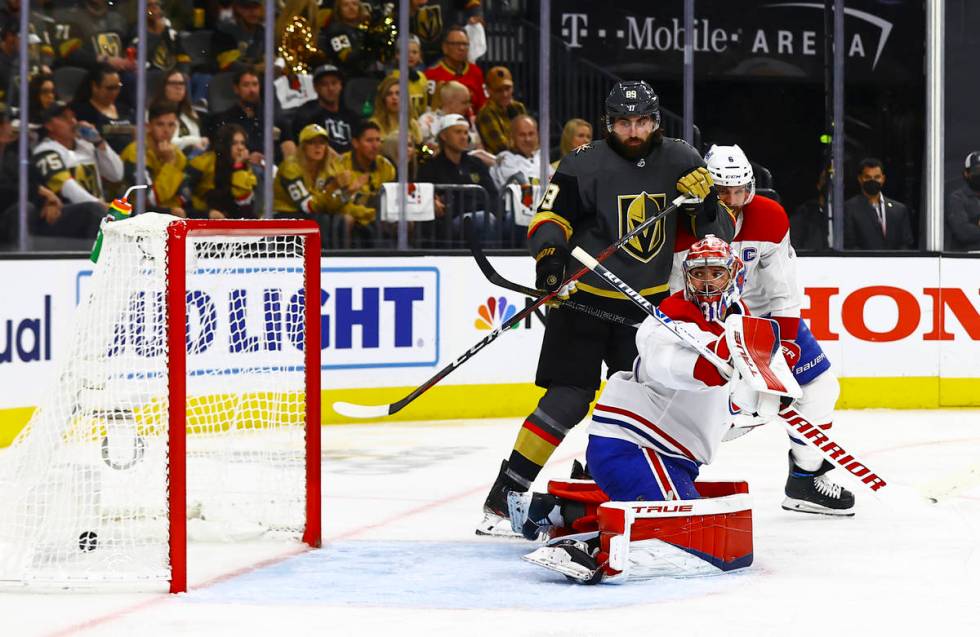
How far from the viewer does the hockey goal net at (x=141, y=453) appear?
11.5 feet

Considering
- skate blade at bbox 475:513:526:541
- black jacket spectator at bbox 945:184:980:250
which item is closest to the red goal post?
skate blade at bbox 475:513:526:541

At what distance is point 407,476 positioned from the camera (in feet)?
17.7

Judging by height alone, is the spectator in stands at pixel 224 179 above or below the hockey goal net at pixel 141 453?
above

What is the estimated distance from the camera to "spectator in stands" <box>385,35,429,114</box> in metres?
7.25

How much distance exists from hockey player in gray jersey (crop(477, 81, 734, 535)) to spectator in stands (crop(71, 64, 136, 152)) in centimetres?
282

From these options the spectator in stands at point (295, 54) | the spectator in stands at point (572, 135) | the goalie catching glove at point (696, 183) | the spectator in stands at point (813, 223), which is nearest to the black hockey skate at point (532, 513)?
the goalie catching glove at point (696, 183)

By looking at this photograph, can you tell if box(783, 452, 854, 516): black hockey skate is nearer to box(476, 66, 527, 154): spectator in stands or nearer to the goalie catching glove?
the goalie catching glove

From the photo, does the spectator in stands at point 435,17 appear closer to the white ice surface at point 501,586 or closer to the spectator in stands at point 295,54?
the spectator in stands at point 295,54

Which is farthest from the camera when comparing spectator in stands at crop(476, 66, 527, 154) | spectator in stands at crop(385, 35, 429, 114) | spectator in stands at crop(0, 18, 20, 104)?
spectator in stands at crop(476, 66, 527, 154)

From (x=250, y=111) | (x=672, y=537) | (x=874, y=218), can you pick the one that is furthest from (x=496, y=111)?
(x=672, y=537)

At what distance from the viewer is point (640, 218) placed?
13.7 feet

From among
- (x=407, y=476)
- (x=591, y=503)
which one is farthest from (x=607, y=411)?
(x=407, y=476)

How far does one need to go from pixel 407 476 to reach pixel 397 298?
166 centimetres

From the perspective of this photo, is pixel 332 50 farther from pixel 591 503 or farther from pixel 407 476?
pixel 591 503
